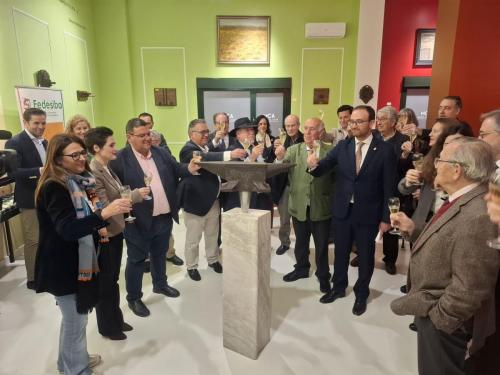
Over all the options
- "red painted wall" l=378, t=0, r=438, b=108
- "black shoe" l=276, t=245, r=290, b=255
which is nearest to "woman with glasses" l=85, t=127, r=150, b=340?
"black shoe" l=276, t=245, r=290, b=255

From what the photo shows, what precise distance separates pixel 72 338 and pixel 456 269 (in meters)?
2.15

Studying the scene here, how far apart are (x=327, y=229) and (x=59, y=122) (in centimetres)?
394

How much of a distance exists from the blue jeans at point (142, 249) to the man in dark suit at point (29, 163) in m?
1.24

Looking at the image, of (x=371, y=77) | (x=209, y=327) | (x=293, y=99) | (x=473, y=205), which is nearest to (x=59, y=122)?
(x=209, y=327)

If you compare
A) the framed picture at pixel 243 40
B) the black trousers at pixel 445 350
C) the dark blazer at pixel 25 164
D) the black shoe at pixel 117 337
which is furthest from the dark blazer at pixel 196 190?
the framed picture at pixel 243 40

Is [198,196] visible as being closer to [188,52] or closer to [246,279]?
[246,279]

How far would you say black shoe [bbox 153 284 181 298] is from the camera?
3324mm

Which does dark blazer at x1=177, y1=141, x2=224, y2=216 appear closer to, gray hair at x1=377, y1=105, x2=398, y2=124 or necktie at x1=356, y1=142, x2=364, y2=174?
necktie at x1=356, y1=142, x2=364, y2=174

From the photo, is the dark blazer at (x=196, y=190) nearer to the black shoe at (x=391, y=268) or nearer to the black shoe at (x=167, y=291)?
the black shoe at (x=167, y=291)

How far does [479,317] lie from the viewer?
154cm

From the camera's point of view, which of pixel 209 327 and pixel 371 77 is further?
pixel 371 77

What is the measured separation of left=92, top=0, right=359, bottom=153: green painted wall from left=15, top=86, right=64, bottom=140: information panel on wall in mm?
2197

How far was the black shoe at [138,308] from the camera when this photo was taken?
3014mm

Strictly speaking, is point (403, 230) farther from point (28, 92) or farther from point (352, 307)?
point (28, 92)
